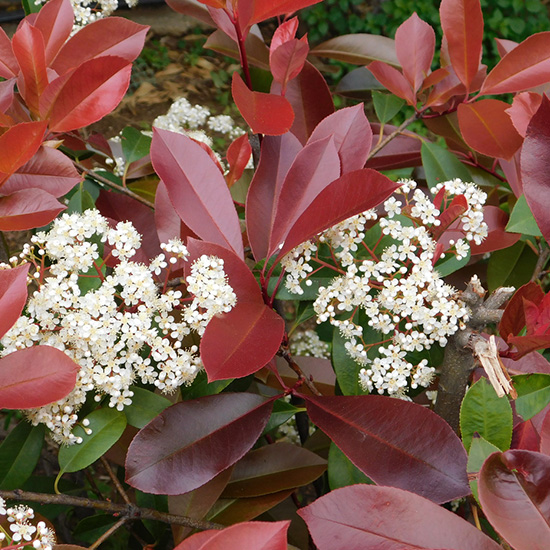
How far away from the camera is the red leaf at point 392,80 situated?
39.9 inches

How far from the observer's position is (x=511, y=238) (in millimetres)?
945

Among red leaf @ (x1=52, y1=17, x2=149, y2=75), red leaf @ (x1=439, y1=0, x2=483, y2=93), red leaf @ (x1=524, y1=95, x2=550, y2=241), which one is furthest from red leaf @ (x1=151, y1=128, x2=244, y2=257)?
red leaf @ (x1=439, y1=0, x2=483, y2=93)

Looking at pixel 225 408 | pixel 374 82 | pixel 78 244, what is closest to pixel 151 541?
pixel 225 408

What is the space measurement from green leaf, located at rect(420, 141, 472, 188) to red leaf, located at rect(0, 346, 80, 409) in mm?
636

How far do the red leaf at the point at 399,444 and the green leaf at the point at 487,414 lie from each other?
3cm

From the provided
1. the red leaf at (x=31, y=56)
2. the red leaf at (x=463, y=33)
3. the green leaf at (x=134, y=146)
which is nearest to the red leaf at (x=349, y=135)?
the red leaf at (x=463, y=33)

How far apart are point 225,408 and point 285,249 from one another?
0.23 meters

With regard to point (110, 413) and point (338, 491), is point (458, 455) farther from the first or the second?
point (110, 413)

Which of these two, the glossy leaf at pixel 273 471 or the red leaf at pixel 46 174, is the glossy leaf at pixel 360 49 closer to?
the red leaf at pixel 46 174

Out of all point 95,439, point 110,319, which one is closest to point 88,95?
point 110,319

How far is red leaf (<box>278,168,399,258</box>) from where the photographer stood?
663mm

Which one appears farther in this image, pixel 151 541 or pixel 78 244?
pixel 151 541

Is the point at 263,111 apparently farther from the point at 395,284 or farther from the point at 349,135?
the point at 395,284

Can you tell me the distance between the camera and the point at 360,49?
137 centimetres
